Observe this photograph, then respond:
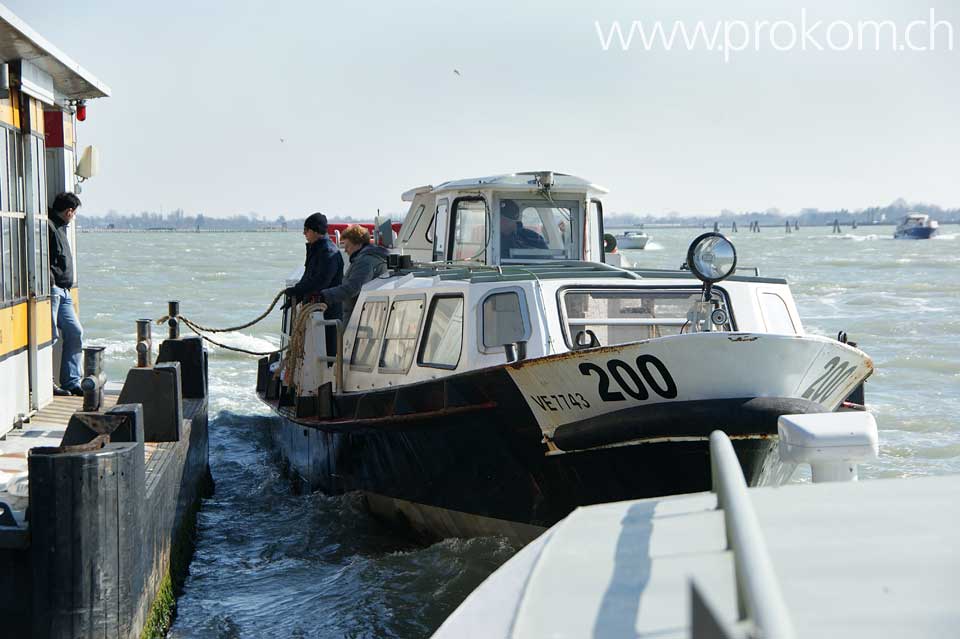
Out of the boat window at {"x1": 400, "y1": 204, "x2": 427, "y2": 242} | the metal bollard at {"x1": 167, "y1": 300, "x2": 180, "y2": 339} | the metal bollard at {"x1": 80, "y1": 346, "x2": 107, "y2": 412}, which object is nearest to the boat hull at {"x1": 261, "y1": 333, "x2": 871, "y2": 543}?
the metal bollard at {"x1": 80, "y1": 346, "x2": 107, "y2": 412}

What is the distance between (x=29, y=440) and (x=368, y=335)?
3.57 m

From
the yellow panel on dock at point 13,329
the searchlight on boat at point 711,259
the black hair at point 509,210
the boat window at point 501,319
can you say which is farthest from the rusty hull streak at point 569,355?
the black hair at point 509,210

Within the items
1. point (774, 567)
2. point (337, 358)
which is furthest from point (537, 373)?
point (774, 567)

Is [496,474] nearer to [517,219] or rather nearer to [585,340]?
[585,340]

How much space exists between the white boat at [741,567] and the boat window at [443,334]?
21.7 ft

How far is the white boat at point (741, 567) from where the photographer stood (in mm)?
2086

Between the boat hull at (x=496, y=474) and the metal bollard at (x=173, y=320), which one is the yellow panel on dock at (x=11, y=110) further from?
the boat hull at (x=496, y=474)

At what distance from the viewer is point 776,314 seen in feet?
32.8

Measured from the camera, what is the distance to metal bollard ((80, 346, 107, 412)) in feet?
23.1

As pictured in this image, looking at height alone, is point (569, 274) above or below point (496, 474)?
above

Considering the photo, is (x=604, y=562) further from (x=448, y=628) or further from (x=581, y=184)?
(x=581, y=184)

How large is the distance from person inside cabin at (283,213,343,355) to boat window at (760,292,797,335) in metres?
4.65

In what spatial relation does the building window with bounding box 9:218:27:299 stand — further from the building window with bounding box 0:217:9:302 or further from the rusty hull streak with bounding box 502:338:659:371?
the rusty hull streak with bounding box 502:338:659:371

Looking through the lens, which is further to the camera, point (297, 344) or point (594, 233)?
point (594, 233)
